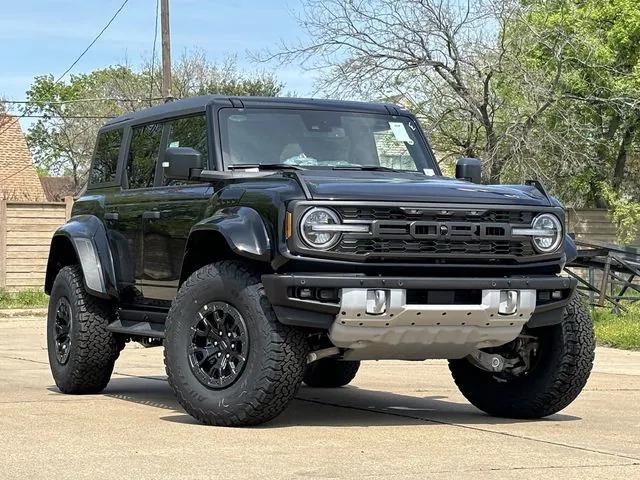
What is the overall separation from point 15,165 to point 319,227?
143 ft

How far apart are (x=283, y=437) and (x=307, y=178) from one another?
153 centimetres

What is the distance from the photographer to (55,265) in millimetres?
10609

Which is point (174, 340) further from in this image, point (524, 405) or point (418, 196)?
point (524, 405)

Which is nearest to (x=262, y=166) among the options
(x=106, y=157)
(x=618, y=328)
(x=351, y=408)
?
(x=351, y=408)

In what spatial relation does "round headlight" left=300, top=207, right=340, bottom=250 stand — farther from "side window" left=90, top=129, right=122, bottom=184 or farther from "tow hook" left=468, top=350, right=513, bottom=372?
"side window" left=90, top=129, right=122, bottom=184

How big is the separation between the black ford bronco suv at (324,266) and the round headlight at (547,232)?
0.01 m

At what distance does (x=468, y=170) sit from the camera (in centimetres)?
943

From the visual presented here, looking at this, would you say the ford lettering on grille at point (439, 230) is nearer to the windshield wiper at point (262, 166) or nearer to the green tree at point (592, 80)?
the windshield wiper at point (262, 166)

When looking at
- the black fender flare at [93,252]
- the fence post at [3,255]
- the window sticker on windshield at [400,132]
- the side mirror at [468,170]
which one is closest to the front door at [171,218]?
the black fender flare at [93,252]

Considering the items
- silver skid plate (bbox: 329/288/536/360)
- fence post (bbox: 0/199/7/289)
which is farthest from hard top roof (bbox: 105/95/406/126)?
fence post (bbox: 0/199/7/289)

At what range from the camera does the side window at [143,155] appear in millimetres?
9727

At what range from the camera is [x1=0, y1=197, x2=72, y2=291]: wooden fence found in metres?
25.6

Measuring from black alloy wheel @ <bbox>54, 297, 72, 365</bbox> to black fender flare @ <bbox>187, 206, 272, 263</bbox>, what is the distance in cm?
242

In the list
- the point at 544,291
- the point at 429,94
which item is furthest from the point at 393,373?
the point at 429,94
